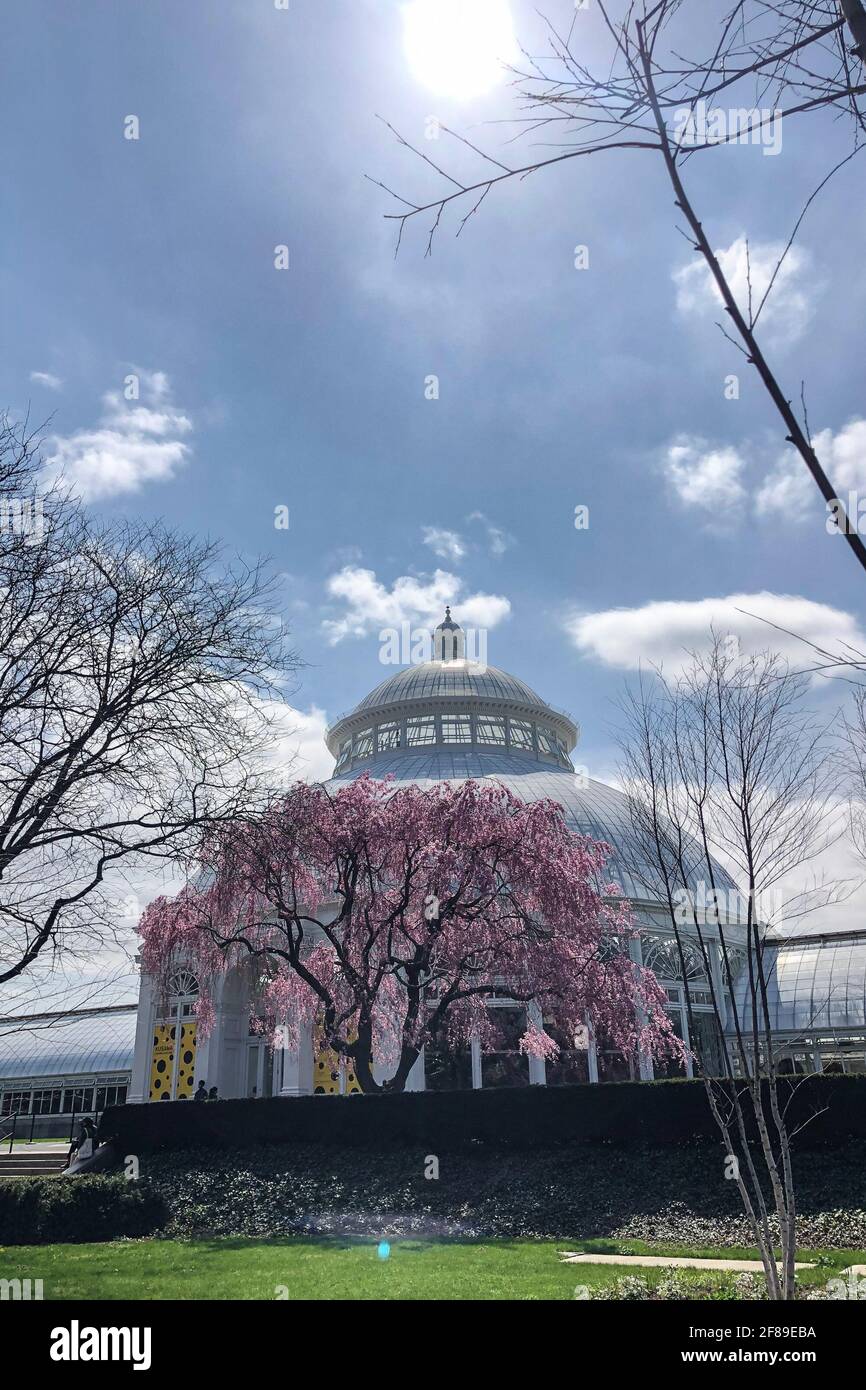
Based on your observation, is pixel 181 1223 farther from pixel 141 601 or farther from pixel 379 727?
pixel 379 727

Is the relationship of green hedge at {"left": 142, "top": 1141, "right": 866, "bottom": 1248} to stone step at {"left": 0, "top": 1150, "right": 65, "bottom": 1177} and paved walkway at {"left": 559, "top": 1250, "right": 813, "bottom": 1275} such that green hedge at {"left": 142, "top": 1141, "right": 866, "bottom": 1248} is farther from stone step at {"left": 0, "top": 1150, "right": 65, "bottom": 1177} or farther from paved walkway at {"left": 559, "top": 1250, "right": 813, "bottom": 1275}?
stone step at {"left": 0, "top": 1150, "right": 65, "bottom": 1177}

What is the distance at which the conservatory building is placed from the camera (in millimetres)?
27344

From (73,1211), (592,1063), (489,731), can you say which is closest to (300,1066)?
(592,1063)

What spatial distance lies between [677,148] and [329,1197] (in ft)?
51.9

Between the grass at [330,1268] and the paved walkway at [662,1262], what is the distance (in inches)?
9.8

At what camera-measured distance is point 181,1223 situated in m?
14.6

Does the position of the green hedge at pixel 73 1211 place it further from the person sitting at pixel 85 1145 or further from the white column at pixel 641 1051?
the white column at pixel 641 1051

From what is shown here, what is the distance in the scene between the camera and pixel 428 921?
19.9 metres

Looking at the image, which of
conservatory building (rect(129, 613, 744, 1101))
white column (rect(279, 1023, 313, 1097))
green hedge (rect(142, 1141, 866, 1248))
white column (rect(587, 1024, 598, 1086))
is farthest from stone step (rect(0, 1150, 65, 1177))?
white column (rect(587, 1024, 598, 1086))

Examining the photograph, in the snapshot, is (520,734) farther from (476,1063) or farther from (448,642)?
(476,1063)

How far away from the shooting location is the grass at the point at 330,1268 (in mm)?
8883

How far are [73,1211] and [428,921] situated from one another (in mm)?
8073

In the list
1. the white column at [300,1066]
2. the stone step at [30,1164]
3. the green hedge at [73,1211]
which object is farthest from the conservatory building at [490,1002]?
the green hedge at [73,1211]
